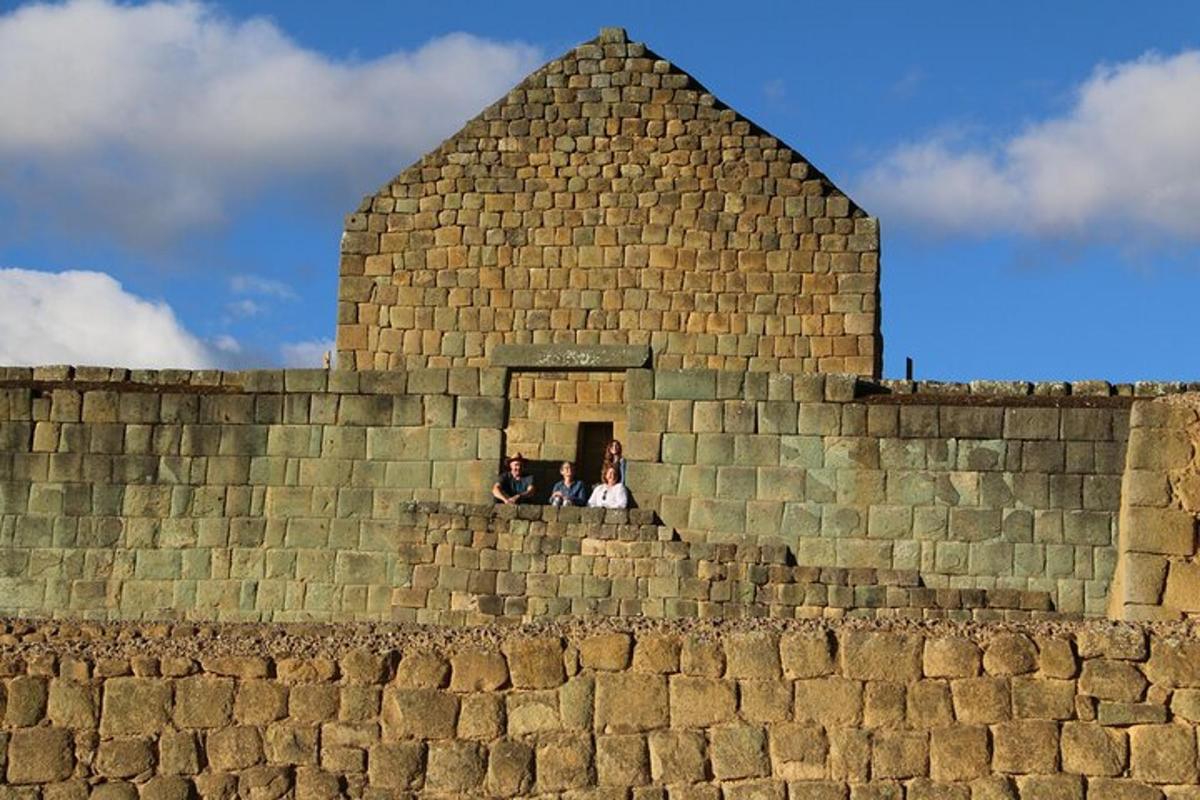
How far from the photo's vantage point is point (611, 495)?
14797 mm

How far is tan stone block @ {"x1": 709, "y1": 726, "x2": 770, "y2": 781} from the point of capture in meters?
8.03

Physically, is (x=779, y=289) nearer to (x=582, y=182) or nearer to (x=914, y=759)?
(x=582, y=182)

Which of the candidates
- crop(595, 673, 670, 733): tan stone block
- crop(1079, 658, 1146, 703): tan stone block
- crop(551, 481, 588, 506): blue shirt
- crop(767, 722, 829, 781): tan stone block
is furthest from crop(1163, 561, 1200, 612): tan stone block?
crop(551, 481, 588, 506): blue shirt

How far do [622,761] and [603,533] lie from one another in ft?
19.7

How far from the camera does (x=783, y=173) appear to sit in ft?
64.1

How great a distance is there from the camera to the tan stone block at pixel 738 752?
8031mm

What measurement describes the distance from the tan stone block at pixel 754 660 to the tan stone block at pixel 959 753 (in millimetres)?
700

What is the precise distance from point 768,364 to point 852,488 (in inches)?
181

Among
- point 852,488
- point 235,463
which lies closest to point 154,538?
point 235,463

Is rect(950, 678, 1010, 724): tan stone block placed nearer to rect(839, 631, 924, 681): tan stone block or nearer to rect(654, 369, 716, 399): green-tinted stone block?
rect(839, 631, 924, 681): tan stone block

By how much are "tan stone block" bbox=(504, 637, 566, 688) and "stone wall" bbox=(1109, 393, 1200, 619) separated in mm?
3934

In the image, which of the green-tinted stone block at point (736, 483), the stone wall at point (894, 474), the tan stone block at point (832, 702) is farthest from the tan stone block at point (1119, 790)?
the green-tinted stone block at point (736, 483)

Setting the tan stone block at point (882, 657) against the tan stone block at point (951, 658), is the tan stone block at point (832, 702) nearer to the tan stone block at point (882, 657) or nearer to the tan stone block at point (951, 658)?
the tan stone block at point (882, 657)

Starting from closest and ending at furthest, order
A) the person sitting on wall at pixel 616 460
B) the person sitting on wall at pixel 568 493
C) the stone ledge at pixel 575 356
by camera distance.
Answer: the person sitting on wall at pixel 568 493 → the person sitting on wall at pixel 616 460 → the stone ledge at pixel 575 356
